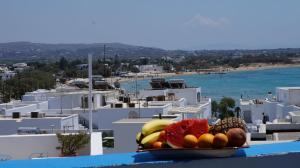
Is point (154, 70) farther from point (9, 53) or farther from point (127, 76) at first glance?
point (9, 53)

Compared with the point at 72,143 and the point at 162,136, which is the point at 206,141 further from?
the point at 72,143

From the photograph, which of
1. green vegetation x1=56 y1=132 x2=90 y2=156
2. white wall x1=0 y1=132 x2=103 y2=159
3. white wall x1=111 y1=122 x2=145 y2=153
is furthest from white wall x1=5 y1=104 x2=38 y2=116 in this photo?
green vegetation x1=56 y1=132 x2=90 y2=156

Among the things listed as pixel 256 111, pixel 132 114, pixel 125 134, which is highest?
pixel 125 134

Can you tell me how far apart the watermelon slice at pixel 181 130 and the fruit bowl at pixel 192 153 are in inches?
1.6

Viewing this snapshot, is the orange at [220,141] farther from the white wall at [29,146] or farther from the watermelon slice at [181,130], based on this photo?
the white wall at [29,146]

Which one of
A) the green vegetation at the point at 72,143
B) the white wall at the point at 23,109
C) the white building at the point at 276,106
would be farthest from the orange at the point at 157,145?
the white building at the point at 276,106

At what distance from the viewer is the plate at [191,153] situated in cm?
282

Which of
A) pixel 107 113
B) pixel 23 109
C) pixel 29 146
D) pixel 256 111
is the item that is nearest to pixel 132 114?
pixel 107 113

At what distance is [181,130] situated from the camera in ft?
9.51

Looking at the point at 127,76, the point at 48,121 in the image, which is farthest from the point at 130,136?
the point at 127,76

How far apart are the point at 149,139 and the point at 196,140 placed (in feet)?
0.90

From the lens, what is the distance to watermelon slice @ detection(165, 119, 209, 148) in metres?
2.88

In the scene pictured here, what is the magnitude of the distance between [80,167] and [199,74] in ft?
474

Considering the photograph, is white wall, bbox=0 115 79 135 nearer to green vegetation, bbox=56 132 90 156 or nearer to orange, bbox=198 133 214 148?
green vegetation, bbox=56 132 90 156
